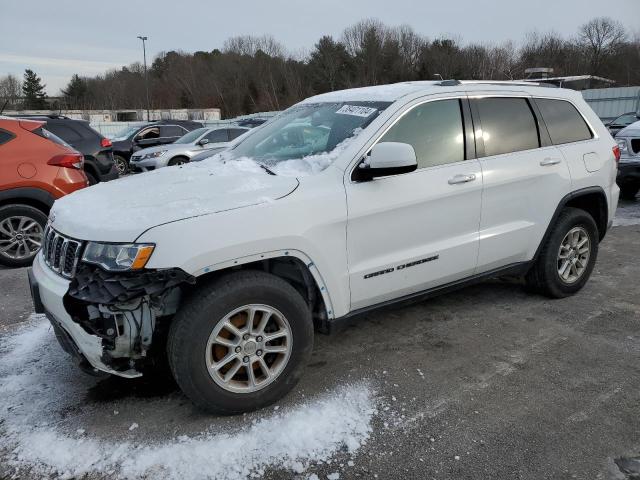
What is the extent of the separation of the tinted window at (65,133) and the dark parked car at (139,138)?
5.57m

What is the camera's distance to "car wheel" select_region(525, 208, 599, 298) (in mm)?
4168

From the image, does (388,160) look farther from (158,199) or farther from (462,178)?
(158,199)

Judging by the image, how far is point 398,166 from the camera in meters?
2.94

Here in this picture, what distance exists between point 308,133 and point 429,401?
193cm

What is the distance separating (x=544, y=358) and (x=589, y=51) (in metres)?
72.3

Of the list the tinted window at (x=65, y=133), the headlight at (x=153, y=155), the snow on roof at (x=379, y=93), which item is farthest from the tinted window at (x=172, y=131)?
the snow on roof at (x=379, y=93)

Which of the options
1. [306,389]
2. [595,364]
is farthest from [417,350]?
[595,364]

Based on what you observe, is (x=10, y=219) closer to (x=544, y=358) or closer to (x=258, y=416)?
(x=258, y=416)

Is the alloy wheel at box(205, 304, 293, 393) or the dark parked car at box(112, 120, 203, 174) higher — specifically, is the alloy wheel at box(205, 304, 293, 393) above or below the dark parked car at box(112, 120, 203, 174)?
below

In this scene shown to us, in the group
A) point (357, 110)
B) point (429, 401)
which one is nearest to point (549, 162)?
point (357, 110)

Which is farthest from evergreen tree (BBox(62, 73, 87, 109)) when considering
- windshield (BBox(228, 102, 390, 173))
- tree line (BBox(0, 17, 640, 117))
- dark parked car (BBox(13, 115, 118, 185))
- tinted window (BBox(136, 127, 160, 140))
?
windshield (BBox(228, 102, 390, 173))

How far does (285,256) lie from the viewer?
276 cm

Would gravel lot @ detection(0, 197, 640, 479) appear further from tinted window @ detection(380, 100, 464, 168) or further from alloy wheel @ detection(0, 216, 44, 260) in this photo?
alloy wheel @ detection(0, 216, 44, 260)

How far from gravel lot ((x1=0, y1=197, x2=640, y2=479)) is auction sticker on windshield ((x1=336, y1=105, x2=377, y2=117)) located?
1602 mm
